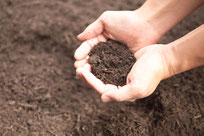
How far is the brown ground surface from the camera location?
209 centimetres

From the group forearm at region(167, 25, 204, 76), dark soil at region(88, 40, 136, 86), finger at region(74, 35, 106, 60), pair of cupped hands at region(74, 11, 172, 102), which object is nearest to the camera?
forearm at region(167, 25, 204, 76)

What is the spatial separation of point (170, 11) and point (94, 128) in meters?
1.52

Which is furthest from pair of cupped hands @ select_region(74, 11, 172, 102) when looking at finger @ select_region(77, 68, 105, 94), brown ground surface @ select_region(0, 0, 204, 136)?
brown ground surface @ select_region(0, 0, 204, 136)

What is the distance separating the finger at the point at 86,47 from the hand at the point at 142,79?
0.66 ft

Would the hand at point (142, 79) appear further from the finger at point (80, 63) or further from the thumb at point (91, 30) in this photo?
the thumb at point (91, 30)

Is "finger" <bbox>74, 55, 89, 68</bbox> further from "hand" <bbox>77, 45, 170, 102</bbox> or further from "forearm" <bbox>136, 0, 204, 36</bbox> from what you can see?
"forearm" <bbox>136, 0, 204, 36</bbox>

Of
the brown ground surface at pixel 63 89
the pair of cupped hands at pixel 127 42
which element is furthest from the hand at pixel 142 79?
the brown ground surface at pixel 63 89

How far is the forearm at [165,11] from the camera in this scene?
81.6 inches

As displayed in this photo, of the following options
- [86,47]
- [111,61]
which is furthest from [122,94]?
[86,47]

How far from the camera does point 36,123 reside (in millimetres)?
2129

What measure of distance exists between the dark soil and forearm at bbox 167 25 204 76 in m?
0.47

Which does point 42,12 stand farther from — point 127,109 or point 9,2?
point 127,109

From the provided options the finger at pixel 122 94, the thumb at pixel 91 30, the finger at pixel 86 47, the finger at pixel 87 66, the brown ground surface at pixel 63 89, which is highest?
the thumb at pixel 91 30

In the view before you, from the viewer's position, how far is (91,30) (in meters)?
2.20
